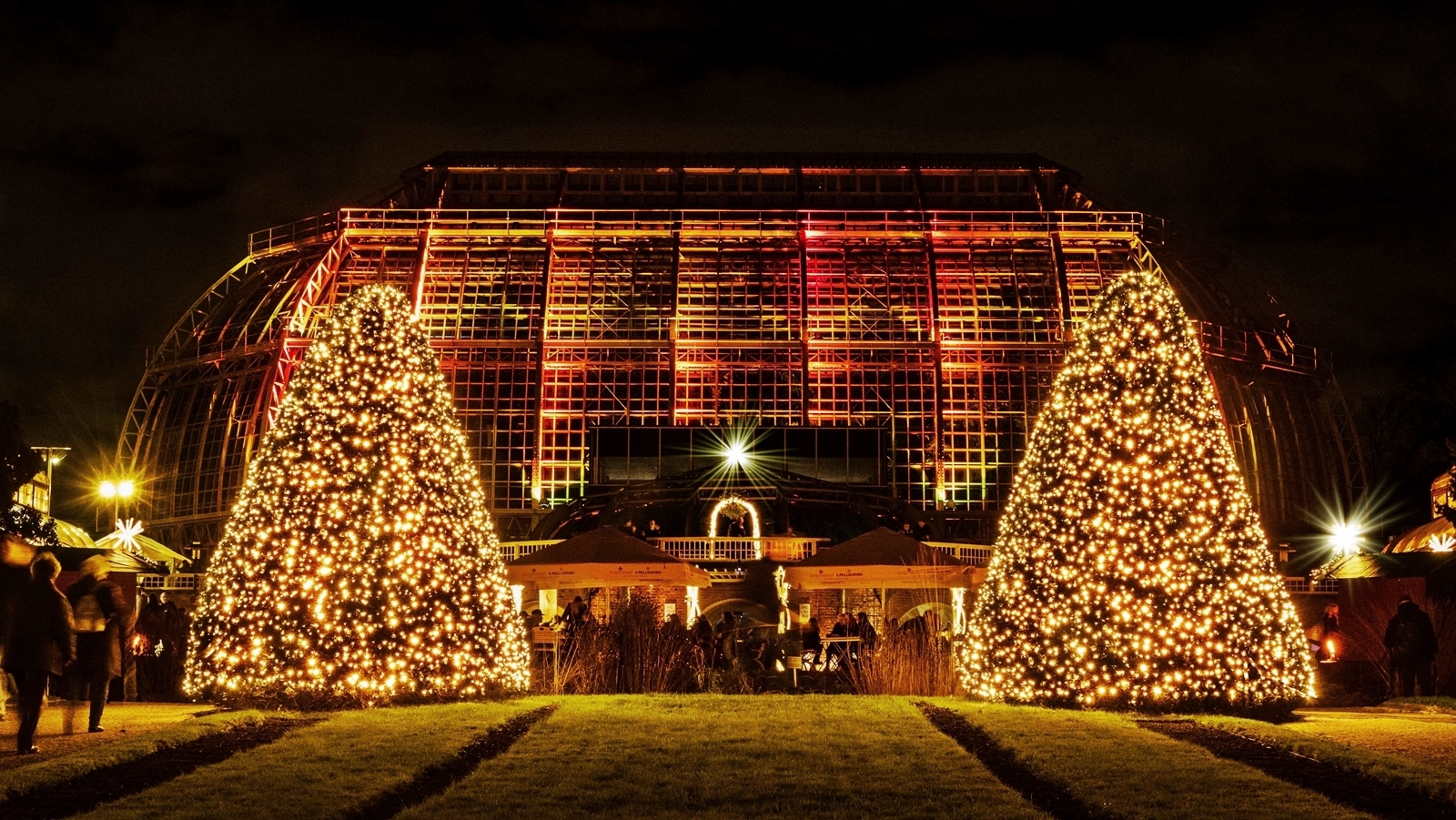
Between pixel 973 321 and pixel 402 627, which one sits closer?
pixel 402 627

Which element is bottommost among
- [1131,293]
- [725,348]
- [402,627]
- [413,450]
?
[402,627]

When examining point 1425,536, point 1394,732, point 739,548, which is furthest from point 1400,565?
point 739,548

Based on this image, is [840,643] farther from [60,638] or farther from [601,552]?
[60,638]

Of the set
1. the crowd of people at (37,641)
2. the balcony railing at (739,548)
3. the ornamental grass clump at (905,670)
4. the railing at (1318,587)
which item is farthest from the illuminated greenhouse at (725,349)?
the crowd of people at (37,641)

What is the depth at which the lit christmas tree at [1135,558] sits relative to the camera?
66.7 ft

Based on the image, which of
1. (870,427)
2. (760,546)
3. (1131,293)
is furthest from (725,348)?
(1131,293)

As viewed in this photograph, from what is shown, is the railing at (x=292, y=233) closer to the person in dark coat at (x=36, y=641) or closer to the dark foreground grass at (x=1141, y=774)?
the person in dark coat at (x=36, y=641)

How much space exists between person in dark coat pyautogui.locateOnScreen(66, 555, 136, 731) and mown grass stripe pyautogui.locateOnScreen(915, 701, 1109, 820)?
9389 mm

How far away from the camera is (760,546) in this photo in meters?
37.5

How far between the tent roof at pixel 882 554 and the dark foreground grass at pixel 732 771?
28.4 feet

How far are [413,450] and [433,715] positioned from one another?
4.16 metres

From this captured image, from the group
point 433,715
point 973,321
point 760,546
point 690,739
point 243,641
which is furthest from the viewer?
point 973,321

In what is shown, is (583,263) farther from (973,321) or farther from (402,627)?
(402,627)

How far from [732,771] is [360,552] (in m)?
8.18
